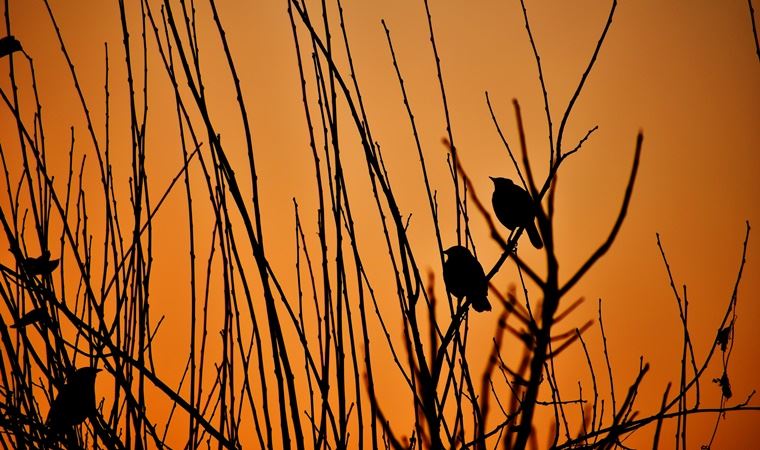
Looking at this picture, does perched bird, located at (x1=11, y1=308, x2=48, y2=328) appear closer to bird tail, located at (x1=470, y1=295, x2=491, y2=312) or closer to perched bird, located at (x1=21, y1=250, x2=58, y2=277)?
perched bird, located at (x1=21, y1=250, x2=58, y2=277)

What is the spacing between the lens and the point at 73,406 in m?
0.82

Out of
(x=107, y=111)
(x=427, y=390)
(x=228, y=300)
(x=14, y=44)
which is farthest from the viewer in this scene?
(x=107, y=111)

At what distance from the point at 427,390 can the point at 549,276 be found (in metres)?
0.22

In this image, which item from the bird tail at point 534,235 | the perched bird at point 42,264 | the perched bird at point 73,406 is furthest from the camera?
the perched bird at point 42,264

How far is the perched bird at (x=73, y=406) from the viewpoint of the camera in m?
0.82

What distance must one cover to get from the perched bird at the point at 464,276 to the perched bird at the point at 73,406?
0.50 meters

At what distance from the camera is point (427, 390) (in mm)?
794

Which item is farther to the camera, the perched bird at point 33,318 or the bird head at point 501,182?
the perched bird at point 33,318

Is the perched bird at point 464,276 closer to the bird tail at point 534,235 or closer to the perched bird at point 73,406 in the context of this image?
the bird tail at point 534,235

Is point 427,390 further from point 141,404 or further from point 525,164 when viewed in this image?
point 141,404

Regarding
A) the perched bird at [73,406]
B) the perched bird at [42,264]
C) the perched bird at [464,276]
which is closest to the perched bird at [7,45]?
the perched bird at [42,264]

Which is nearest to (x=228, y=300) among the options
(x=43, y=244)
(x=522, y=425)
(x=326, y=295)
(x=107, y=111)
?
(x=326, y=295)

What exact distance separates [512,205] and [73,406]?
0.65m

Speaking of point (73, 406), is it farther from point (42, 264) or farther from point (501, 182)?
point (501, 182)
